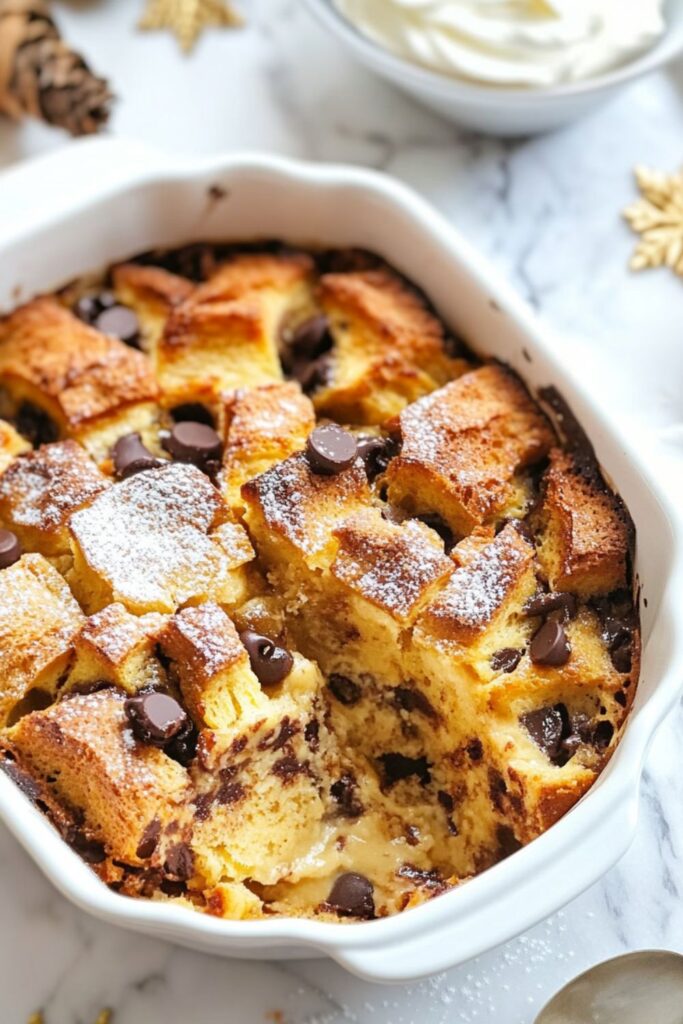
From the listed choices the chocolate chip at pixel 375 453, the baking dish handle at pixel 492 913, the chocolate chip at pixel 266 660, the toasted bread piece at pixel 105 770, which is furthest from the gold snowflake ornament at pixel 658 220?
the toasted bread piece at pixel 105 770

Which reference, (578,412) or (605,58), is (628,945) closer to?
(578,412)

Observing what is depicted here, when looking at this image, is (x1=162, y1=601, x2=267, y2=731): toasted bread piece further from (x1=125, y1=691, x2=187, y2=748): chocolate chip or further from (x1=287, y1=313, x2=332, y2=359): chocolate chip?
(x1=287, y1=313, x2=332, y2=359): chocolate chip

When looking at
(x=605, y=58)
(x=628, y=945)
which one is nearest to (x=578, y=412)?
(x=628, y=945)

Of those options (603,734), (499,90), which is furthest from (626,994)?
(499,90)

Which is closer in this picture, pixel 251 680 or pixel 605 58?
pixel 251 680

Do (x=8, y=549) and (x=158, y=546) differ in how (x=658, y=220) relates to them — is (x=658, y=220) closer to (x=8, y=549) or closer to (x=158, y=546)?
(x=158, y=546)

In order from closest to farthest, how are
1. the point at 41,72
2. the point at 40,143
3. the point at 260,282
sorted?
the point at 260,282 → the point at 41,72 → the point at 40,143
